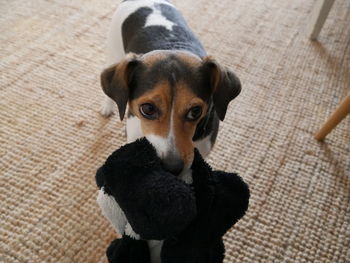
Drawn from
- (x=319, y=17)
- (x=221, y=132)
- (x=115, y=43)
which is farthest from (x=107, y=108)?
(x=319, y=17)

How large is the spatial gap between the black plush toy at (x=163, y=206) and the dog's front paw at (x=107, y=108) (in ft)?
3.38

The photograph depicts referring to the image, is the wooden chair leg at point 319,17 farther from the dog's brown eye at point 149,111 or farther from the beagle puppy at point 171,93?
the dog's brown eye at point 149,111

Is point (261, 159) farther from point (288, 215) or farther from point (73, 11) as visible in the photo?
point (73, 11)

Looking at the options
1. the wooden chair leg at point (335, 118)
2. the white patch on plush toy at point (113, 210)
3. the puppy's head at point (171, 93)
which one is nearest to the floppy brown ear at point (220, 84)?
the puppy's head at point (171, 93)

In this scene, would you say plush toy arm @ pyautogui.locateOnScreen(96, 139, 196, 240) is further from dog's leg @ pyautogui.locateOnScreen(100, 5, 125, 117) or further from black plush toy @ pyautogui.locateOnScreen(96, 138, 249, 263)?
dog's leg @ pyautogui.locateOnScreen(100, 5, 125, 117)

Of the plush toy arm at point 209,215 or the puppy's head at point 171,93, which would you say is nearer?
the plush toy arm at point 209,215

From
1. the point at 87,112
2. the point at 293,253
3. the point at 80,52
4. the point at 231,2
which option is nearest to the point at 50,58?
the point at 80,52

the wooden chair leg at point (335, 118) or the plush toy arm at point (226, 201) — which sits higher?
the plush toy arm at point (226, 201)

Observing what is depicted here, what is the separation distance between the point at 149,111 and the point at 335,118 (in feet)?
3.93

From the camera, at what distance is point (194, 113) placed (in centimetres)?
123

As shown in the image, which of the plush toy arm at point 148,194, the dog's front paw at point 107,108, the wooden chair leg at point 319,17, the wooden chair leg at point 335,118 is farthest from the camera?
the wooden chair leg at point 319,17

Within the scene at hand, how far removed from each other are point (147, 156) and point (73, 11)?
2.25 m

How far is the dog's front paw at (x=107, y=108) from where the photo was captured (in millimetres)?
2074

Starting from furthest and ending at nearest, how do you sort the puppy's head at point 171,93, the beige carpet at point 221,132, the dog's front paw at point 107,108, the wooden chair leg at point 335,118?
the dog's front paw at point 107,108 → the wooden chair leg at point 335,118 → the beige carpet at point 221,132 → the puppy's head at point 171,93
